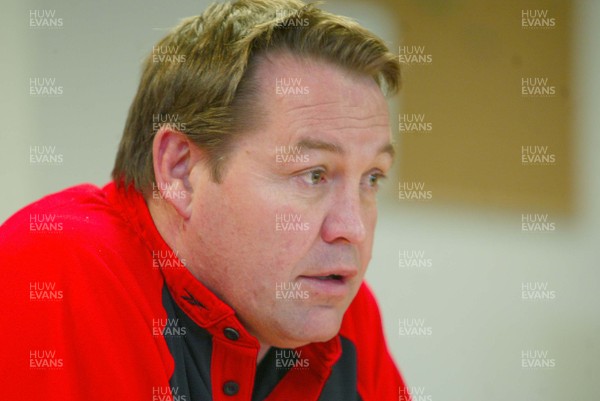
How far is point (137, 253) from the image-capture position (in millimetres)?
1347

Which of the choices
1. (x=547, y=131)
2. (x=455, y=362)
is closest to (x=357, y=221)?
(x=455, y=362)

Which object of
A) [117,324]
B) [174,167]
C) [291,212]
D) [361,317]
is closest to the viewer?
[117,324]

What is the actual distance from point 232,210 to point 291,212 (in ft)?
0.35

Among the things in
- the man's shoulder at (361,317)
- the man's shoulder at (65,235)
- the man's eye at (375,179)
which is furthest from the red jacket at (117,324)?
the man's eye at (375,179)

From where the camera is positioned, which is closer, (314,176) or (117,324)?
(117,324)

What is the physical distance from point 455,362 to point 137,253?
1.80m

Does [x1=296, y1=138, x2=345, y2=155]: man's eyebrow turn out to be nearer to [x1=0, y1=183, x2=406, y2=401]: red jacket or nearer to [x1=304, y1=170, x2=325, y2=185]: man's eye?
[x1=304, y1=170, x2=325, y2=185]: man's eye

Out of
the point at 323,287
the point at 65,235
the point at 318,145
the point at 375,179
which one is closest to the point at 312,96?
the point at 318,145

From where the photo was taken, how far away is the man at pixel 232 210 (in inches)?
50.2

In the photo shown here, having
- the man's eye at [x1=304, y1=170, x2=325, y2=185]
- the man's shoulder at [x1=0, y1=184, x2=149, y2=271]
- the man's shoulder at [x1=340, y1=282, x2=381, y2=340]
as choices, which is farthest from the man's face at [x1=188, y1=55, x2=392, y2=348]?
the man's shoulder at [x1=340, y1=282, x2=381, y2=340]

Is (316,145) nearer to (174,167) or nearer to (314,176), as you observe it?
(314,176)

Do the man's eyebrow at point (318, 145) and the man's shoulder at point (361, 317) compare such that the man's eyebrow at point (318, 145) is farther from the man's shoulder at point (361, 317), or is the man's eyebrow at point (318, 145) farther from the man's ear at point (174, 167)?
the man's shoulder at point (361, 317)

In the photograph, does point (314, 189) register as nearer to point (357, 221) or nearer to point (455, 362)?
point (357, 221)

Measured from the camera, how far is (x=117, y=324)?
3.96 feet
